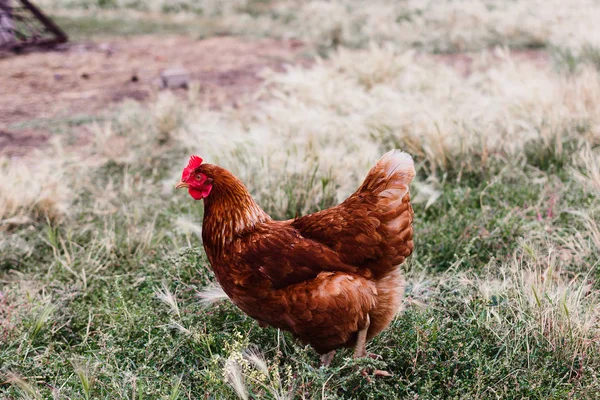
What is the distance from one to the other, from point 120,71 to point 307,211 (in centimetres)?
601

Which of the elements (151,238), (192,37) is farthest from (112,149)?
(192,37)

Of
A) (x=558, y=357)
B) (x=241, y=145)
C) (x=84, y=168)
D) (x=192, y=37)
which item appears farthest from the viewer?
(x=192, y=37)

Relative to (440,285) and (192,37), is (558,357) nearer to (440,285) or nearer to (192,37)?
(440,285)

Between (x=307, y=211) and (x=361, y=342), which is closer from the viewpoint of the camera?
(x=361, y=342)

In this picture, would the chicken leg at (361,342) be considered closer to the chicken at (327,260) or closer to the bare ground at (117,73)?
the chicken at (327,260)

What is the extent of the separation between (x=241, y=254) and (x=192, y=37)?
408 inches

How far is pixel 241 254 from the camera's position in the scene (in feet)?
8.53

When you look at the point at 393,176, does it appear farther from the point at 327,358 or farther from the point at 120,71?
the point at 120,71

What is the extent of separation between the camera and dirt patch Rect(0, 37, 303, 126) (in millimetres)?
7477

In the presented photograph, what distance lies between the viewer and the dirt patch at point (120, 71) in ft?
24.5

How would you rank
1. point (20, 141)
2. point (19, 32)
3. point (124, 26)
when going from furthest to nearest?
point (124, 26)
point (19, 32)
point (20, 141)

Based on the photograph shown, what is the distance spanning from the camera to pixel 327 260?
2.54 metres

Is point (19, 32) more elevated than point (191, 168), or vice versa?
point (19, 32)

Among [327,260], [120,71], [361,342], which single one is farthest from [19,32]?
[361,342]
